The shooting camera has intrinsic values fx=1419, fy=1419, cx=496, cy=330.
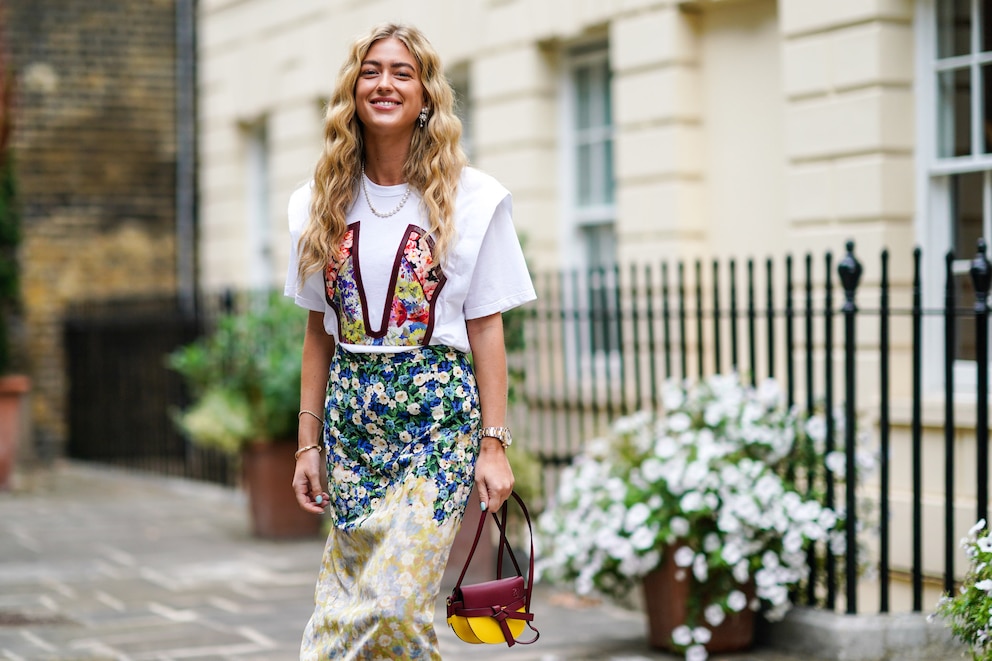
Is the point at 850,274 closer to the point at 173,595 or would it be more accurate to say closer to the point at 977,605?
the point at 977,605

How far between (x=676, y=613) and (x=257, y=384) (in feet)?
13.9

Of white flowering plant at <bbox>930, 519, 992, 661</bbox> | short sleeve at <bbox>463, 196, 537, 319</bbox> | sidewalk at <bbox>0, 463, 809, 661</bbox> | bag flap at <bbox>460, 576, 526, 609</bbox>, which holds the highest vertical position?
short sleeve at <bbox>463, 196, 537, 319</bbox>

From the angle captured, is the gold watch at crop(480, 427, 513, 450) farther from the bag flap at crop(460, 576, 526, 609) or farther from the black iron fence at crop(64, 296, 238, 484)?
the black iron fence at crop(64, 296, 238, 484)

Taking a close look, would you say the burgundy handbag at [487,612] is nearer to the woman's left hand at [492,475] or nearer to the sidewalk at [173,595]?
the woman's left hand at [492,475]

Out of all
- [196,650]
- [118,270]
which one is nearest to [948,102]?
[196,650]

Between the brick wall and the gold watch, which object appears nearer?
the gold watch

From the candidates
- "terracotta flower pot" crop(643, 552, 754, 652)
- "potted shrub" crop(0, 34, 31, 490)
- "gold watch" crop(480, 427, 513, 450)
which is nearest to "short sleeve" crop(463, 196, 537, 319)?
"gold watch" crop(480, 427, 513, 450)

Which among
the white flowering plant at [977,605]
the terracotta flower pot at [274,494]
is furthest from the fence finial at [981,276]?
the terracotta flower pot at [274,494]

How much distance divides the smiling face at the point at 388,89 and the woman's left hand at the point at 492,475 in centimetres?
84

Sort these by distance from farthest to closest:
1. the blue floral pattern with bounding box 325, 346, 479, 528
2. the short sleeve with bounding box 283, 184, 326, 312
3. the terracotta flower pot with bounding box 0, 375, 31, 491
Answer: the terracotta flower pot with bounding box 0, 375, 31, 491, the short sleeve with bounding box 283, 184, 326, 312, the blue floral pattern with bounding box 325, 346, 479, 528

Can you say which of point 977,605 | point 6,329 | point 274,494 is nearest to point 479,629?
point 977,605

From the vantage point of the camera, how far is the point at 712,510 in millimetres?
5504

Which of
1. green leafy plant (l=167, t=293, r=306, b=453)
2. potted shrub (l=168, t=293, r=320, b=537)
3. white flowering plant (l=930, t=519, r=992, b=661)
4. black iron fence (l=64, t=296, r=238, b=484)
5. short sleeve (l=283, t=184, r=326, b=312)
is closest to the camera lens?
short sleeve (l=283, t=184, r=326, b=312)

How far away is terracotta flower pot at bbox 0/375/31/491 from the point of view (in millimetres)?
11891
